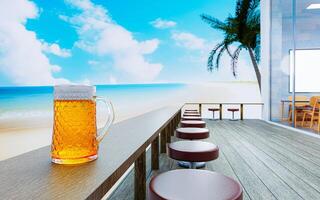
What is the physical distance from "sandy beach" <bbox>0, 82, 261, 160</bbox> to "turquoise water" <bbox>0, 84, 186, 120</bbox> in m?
0.75

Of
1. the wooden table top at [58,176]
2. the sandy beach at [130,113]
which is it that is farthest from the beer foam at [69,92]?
the sandy beach at [130,113]

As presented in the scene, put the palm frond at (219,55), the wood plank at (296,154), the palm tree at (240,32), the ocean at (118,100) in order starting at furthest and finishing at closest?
the ocean at (118,100) → the palm frond at (219,55) → the palm tree at (240,32) → the wood plank at (296,154)

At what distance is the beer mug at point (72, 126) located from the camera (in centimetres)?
63

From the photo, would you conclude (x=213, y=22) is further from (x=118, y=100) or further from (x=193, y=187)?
(x=118, y=100)

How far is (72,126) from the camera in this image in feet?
2.07

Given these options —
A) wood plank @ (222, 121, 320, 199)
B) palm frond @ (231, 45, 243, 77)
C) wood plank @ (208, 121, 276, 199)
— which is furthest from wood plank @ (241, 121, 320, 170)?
palm frond @ (231, 45, 243, 77)

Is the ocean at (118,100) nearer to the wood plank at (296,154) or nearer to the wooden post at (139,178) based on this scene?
the wood plank at (296,154)

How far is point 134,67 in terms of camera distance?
2967 centimetres

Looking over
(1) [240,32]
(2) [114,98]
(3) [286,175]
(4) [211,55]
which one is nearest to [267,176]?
(3) [286,175]

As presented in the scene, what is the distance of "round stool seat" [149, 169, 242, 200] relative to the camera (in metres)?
0.77

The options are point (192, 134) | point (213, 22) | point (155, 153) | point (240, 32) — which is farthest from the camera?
point (213, 22)

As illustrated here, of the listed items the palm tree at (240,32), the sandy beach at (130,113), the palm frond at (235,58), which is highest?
the palm tree at (240,32)

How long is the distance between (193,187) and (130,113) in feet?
66.1

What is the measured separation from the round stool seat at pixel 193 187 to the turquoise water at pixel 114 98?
16.4 m
